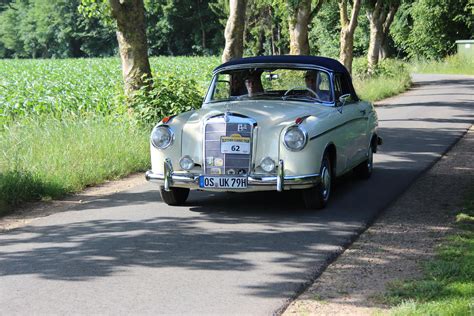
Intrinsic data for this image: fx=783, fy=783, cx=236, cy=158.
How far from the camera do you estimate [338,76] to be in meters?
10.6

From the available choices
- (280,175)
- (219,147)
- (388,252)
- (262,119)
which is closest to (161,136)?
(219,147)

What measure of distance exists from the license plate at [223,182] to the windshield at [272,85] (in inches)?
71.3

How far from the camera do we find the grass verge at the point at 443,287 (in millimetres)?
5340

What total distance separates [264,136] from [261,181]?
51 cm

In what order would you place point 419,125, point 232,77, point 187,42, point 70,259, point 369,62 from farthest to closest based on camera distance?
point 187,42 < point 369,62 < point 419,125 < point 232,77 < point 70,259

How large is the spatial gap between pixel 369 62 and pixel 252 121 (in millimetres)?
29921

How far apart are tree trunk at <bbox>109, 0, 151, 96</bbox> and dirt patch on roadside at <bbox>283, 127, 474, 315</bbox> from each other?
661cm

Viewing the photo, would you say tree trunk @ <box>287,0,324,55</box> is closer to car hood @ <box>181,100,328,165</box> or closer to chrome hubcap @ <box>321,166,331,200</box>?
car hood @ <box>181,100,328,165</box>

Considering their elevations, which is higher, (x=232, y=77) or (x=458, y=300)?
(x=232, y=77)

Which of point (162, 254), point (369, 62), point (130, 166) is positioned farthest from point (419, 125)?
point (369, 62)

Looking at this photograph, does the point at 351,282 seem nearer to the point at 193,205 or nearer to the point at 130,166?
the point at 193,205

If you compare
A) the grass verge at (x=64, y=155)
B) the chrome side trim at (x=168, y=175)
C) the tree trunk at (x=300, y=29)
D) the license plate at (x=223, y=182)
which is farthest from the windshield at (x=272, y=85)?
the tree trunk at (x=300, y=29)

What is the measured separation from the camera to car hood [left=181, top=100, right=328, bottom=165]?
28.6ft

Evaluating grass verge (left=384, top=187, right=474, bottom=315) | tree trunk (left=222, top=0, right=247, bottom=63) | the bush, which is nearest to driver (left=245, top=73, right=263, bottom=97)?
grass verge (left=384, top=187, right=474, bottom=315)
